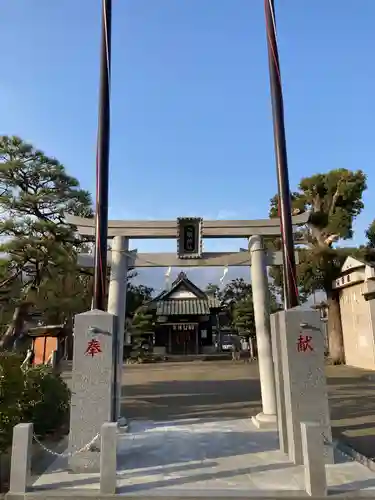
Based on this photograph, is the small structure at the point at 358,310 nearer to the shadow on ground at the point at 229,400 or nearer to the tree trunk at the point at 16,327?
the shadow on ground at the point at 229,400

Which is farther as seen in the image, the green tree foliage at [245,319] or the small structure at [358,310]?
the green tree foliage at [245,319]

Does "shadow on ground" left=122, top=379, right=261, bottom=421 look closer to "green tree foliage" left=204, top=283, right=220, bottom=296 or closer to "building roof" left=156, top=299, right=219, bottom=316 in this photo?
"building roof" left=156, top=299, right=219, bottom=316

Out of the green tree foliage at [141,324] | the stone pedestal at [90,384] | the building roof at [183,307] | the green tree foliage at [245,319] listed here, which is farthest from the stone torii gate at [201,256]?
the building roof at [183,307]

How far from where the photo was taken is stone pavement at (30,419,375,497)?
560 centimetres

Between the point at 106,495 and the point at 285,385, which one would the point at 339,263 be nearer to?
the point at 285,385

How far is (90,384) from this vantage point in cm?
682

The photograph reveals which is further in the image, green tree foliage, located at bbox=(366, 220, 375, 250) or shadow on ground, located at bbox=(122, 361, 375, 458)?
green tree foliage, located at bbox=(366, 220, 375, 250)

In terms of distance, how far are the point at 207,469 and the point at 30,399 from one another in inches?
158

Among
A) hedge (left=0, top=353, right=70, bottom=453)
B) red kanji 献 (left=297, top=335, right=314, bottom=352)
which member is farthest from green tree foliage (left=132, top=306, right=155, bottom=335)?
red kanji 献 (left=297, top=335, right=314, bottom=352)

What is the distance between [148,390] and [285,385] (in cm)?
1084

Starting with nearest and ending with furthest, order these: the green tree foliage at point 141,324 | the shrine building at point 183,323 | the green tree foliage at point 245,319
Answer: the green tree foliage at point 245,319, the green tree foliage at point 141,324, the shrine building at point 183,323

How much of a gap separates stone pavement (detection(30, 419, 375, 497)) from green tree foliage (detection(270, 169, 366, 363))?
19.1 meters

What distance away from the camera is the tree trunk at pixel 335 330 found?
27344 millimetres

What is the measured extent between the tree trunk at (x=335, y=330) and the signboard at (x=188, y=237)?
20337 mm
